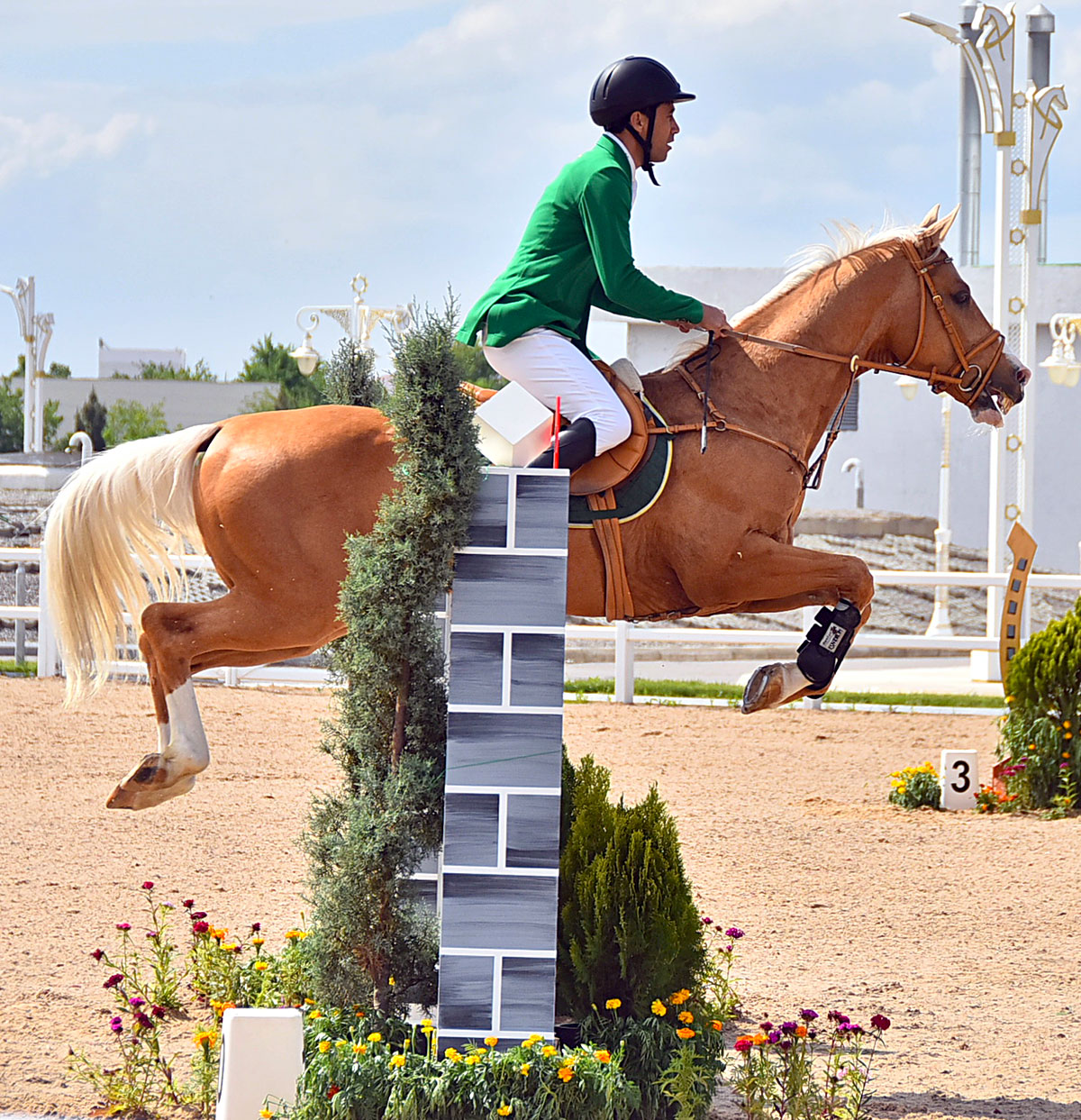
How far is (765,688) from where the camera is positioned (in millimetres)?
4594

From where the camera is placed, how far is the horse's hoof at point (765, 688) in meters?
4.60

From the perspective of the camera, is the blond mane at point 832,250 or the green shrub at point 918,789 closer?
the blond mane at point 832,250

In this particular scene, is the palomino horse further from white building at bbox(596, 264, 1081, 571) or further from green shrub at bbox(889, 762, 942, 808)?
white building at bbox(596, 264, 1081, 571)

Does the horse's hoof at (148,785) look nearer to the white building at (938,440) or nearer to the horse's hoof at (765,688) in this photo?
the horse's hoof at (765,688)

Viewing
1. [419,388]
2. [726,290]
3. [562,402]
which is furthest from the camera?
[726,290]

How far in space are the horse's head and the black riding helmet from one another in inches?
45.9

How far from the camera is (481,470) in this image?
3480 mm

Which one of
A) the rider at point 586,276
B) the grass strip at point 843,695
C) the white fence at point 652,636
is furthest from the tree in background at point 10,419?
the rider at point 586,276

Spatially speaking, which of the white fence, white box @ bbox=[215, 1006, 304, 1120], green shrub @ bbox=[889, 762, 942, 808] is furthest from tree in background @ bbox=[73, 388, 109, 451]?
white box @ bbox=[215, 1006, 304, 1120]

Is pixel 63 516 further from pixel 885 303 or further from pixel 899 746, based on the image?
pixel 899 746

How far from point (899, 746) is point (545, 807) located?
7.79 m

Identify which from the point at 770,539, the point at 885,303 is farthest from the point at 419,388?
the point at 885,303

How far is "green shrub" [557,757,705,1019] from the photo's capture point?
375 centimetres

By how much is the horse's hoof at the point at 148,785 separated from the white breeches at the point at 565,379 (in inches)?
63.1
